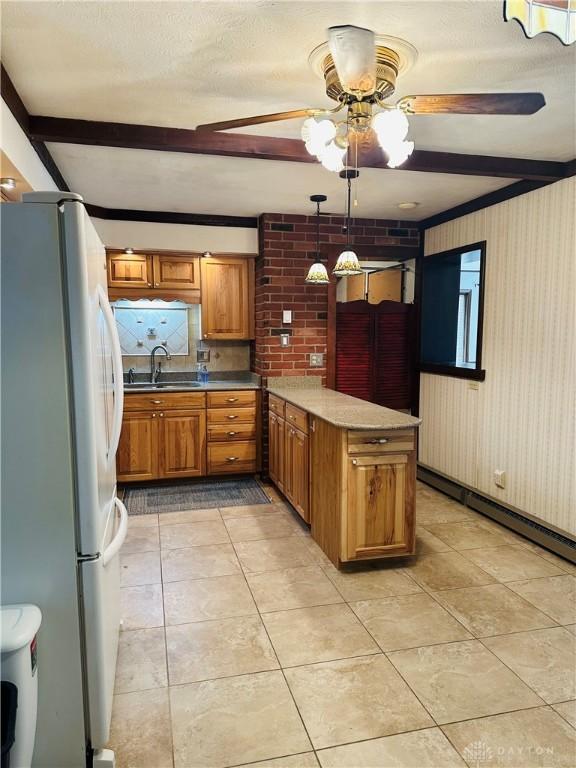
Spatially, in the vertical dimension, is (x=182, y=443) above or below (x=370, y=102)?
below

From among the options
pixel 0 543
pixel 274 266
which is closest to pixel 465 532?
pixel 274 266

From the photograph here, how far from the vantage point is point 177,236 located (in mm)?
4602

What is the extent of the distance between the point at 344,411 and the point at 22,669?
7.34ft

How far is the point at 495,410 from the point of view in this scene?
12.7 ft

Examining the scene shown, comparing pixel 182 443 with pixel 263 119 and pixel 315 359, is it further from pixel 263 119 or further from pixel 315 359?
pixel 263 119

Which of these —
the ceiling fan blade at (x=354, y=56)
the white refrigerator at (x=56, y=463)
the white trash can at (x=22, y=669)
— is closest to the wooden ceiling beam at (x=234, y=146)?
the ceiling fan blade at (x=354, y=56)

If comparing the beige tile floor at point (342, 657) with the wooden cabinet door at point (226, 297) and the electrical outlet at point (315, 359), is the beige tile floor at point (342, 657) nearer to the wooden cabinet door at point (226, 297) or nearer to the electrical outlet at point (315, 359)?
the electrical outlet at point (315, 359)

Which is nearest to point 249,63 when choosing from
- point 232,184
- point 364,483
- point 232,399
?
point 232,184

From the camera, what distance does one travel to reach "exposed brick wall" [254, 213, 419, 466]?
4.57 meters

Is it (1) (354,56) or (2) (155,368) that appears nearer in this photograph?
(1) (354,56)

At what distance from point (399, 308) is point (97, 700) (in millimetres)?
4129

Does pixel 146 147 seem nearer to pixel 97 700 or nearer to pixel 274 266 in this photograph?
pixel 274 266

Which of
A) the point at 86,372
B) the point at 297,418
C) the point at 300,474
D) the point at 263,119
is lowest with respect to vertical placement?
the point at 300,474

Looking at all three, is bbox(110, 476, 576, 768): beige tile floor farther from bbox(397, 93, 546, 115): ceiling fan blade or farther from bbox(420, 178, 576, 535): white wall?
bbox(397, 93, 546, 115): ceiling fan blade
